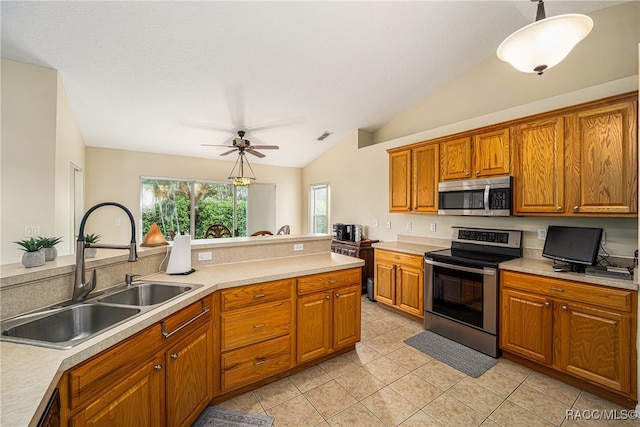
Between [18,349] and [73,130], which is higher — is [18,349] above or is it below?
below

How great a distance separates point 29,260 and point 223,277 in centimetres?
102

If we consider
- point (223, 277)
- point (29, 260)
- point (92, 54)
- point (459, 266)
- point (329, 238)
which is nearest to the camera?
point (29, 260)

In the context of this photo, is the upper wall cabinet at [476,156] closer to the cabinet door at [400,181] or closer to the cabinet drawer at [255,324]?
the cabinet door at [400,181]

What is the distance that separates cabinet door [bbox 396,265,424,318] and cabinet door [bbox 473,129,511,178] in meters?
1.35

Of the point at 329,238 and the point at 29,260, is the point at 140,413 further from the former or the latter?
the point at 329,238

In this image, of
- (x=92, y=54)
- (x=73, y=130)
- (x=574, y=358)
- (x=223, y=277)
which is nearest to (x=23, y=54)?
(x=92, y=54)

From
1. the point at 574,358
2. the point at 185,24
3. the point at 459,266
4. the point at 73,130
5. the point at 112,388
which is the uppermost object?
the point at 185,24

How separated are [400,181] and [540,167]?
158 cm

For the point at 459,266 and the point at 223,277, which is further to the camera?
the point at 459,266

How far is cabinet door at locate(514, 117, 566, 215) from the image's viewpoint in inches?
93.6

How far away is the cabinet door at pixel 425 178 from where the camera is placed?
335cm

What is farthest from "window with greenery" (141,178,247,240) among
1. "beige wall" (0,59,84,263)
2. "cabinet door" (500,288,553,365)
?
"cabinet door" (500,288,553,365)

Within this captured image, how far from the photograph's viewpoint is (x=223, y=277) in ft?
6.47

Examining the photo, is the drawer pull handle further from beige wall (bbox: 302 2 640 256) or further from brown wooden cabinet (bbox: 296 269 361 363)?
beige wall (bbox: 302 2 640 256)
